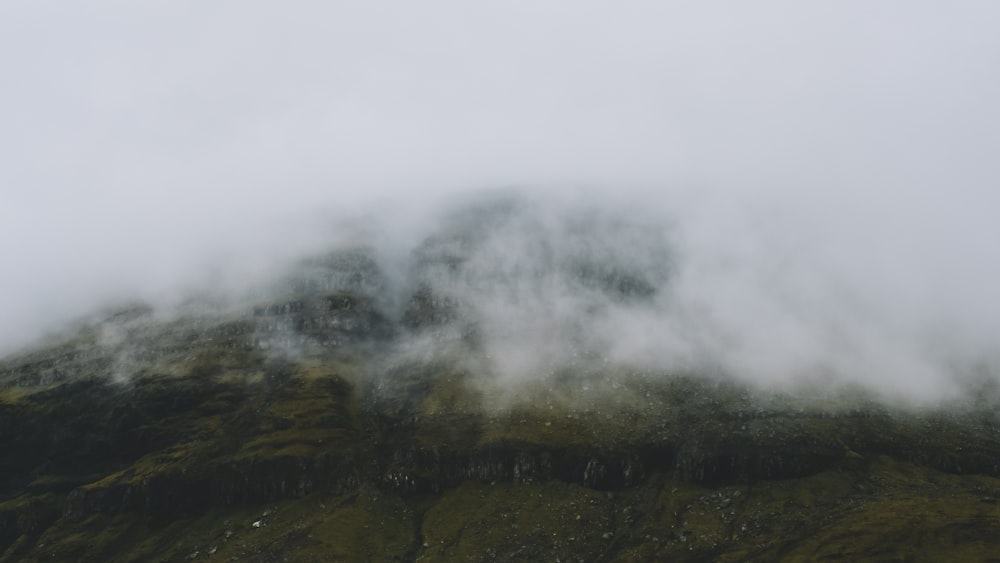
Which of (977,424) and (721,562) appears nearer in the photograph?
(721,562)

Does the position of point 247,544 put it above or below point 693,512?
above

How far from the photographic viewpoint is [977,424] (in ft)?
638

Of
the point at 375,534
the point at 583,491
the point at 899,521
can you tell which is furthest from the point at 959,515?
the point at 375,534

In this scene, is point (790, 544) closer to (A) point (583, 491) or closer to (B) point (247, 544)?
(A) point (583, 491)

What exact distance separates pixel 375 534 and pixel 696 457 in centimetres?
9604

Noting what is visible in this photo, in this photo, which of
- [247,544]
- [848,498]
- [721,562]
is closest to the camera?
[721,562]

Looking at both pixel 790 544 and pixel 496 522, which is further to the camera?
pixel 496 522

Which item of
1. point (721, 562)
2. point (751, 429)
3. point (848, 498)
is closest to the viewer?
point (721, 562)

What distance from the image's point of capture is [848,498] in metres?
175

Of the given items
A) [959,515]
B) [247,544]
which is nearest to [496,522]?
[247,544]

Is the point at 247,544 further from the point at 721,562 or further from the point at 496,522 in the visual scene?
the point at 721,562

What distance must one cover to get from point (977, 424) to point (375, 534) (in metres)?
179

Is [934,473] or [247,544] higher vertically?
[247,544]

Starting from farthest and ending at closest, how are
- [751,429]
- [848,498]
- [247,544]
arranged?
[751,429], [247,544], [848,498]
